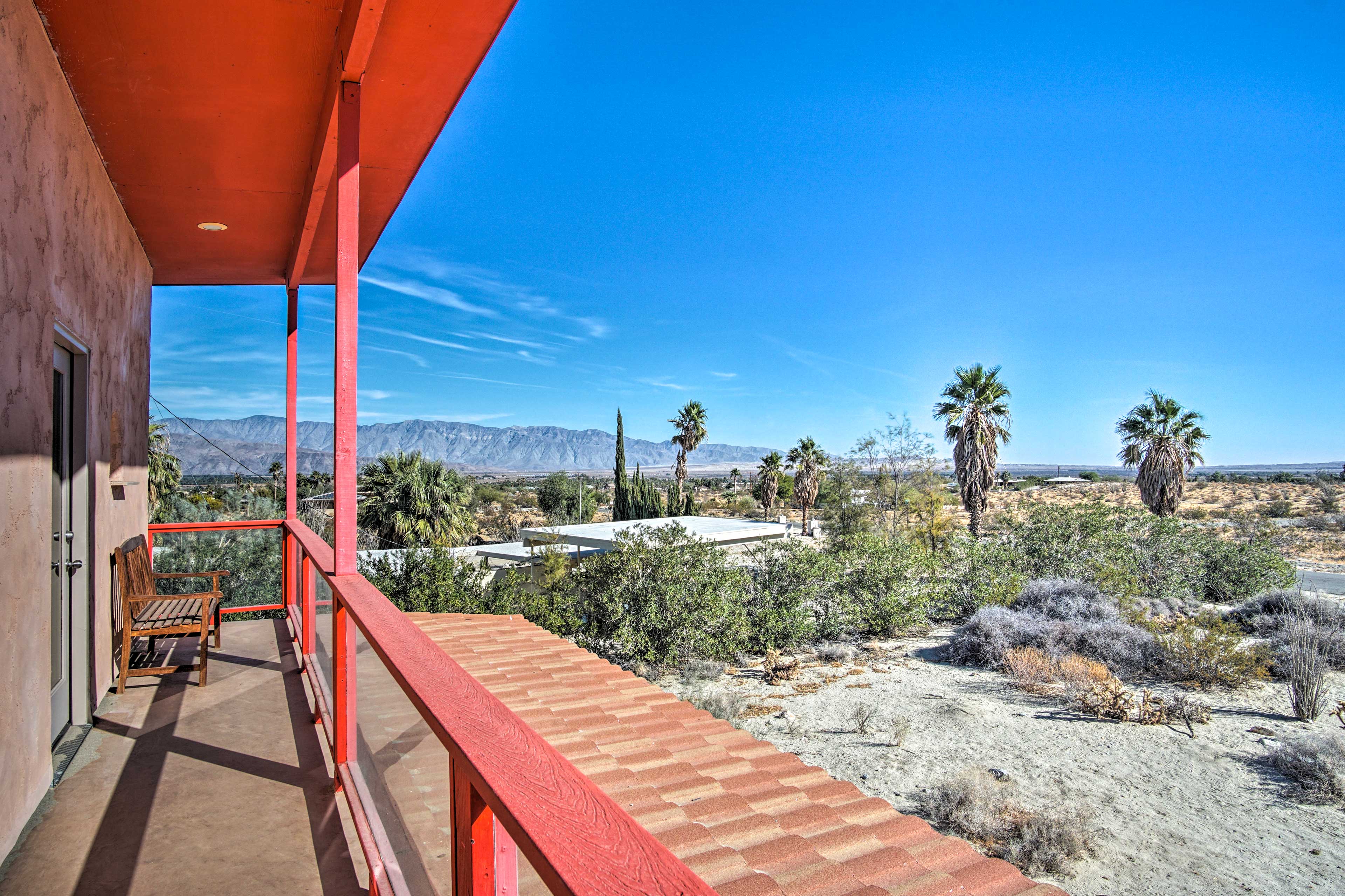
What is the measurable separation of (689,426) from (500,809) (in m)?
41.8

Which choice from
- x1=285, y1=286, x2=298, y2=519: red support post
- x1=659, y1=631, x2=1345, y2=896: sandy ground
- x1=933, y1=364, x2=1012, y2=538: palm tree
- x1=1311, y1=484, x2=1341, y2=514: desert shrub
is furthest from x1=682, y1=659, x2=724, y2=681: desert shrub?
x1=1311, y1=484, x2=1341, y2=514: desert shrub

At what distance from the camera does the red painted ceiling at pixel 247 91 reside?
8.50ft

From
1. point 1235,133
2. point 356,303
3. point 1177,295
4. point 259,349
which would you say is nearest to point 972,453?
point 356,303

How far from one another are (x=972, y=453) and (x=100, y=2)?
70.7 feet

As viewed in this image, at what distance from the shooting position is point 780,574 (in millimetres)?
13414

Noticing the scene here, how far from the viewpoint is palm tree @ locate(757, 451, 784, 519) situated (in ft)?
133

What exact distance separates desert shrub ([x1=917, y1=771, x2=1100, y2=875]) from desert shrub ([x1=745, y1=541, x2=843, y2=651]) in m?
5.43

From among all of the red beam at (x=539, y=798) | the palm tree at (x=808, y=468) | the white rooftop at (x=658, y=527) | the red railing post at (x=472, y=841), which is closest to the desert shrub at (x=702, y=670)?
the white rooftop at (x=658, y=527)

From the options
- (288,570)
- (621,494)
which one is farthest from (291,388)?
(621,494)

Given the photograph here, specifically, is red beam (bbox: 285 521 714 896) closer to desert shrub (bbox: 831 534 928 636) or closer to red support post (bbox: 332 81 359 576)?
red support post (bbox: 332 81 359 576)

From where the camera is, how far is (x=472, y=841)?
103 centimetres

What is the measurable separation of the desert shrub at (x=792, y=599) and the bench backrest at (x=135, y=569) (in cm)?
903

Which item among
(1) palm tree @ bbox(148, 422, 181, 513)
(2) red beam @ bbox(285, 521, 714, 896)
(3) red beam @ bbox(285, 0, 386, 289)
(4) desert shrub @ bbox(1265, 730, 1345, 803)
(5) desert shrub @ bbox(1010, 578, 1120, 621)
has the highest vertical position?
(3) red beam @ bbox(285, 0, 386, 289)

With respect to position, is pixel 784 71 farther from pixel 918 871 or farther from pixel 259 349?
pixel 259 349
